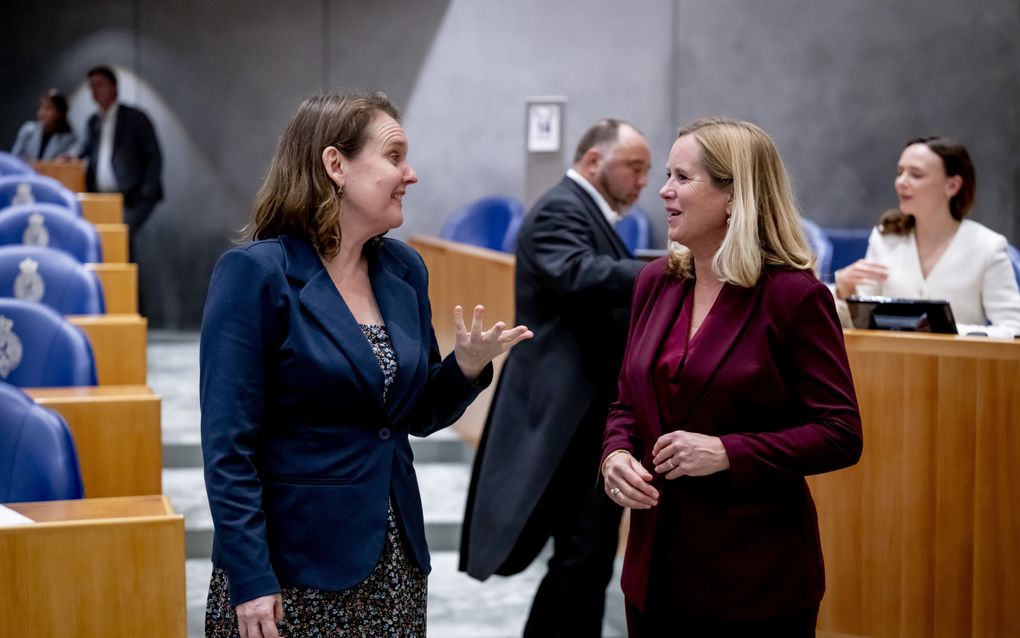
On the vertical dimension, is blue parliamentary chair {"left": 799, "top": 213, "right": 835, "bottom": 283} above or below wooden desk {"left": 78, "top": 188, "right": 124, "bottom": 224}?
below

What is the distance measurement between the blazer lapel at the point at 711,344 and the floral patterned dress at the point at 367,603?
17.7 inches

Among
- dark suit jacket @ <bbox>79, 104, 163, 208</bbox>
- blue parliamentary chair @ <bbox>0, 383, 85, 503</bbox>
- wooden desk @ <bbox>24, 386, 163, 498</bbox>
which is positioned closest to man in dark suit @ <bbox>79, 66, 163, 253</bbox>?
dark suit jacket @ <bbox>79, 104, 163, 208</bbox>

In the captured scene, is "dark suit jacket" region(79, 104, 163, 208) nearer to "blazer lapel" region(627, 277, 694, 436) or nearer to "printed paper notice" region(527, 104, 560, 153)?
"printed paper notice" region(527, 104, 560, 153)

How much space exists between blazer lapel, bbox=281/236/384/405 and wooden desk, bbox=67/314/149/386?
2.11m

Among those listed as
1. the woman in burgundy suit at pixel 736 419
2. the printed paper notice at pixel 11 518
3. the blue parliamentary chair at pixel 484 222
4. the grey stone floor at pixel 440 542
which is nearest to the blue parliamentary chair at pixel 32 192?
the grey stone floor at pixel 440 542

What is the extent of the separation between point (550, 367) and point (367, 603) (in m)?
1.45

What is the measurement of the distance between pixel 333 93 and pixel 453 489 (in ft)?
10.5

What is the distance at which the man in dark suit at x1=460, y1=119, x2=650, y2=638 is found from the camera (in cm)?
322

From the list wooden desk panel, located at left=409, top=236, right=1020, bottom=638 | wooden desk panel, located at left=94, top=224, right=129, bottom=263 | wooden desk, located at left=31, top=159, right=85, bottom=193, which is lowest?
wooden desk panel, located at left=409, top=236, right=1020, bottom=638

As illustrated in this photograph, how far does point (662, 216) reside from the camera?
8.42 meters

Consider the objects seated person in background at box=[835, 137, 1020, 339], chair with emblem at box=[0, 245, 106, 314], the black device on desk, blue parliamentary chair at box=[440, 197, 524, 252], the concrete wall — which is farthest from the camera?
the concrete wall

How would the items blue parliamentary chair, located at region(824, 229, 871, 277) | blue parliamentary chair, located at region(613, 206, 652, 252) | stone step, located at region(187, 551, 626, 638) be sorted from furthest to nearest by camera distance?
blue parliamentary chair, located at region(613, 206, 652, 252) < blue parliamentary chair, located at region(824, 229, 871, 277) < stone step, located at region(187, 551, 626, 638)

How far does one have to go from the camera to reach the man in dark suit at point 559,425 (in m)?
3.22

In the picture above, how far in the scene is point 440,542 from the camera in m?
4.58
